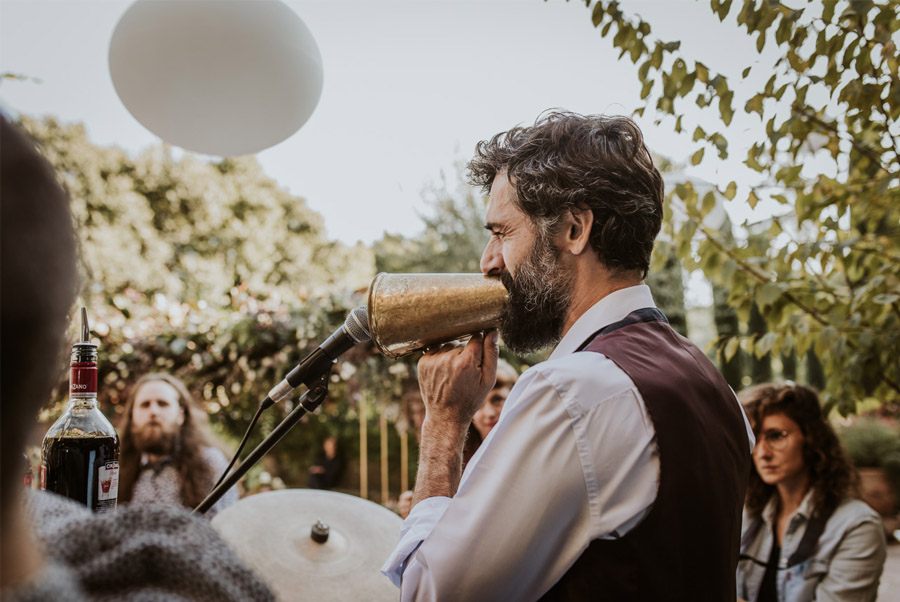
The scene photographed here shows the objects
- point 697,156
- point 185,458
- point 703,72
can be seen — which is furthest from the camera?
point 185,458

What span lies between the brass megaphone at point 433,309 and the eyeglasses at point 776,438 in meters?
2.19

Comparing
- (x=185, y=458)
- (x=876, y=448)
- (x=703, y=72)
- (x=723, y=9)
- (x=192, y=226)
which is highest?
(x=723, y=9)

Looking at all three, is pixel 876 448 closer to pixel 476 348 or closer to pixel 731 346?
pixel 731 346

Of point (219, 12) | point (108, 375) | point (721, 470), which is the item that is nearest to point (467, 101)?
point (219, 12)

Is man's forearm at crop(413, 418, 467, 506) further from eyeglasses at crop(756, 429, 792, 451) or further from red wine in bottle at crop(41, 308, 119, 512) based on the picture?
eyeglasses at crop(756, 429, 792, 451)

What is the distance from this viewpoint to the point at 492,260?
172 centimetres

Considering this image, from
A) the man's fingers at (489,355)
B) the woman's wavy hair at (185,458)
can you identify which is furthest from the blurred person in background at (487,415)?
the man's fingers at (489,355)

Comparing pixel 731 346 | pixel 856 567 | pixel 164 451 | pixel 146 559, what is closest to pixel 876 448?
pixel 856 567

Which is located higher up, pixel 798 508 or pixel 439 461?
pixel 439 461

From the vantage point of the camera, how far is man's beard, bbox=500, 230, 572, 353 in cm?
158

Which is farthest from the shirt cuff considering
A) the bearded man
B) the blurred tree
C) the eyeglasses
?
the blurred tree

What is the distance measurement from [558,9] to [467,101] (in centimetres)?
208

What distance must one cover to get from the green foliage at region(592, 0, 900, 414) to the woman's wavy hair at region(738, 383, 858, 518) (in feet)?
2.34

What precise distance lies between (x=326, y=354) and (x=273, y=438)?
0.73ft
